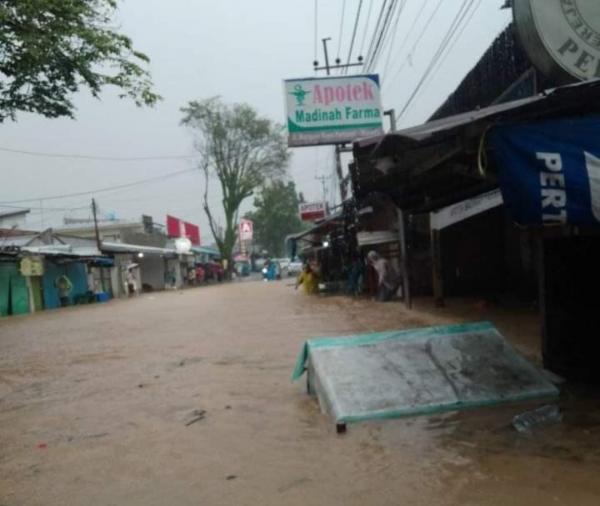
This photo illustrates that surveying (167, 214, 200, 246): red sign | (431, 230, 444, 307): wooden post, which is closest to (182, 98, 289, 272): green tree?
(167, 214, 200, 246): red sign

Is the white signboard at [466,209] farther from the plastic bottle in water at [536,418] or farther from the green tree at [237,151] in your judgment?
the green tree at [237,151]

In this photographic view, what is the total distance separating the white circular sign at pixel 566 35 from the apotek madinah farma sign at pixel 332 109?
14.6m

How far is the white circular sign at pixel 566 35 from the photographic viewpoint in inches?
200

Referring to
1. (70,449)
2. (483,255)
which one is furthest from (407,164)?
(483,255)

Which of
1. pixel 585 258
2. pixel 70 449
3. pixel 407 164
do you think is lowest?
pixel 70 449

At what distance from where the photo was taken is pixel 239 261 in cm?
7325

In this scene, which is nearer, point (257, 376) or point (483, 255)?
point (257, 376)

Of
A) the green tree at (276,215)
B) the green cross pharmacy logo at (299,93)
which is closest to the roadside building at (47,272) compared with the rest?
the green cross pharmacy logo at (299,93)

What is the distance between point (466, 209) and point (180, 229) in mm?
48930

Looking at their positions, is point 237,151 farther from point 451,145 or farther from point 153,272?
point 451,145

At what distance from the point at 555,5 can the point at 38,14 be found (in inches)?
319

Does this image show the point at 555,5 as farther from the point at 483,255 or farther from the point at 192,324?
the point at 192,324

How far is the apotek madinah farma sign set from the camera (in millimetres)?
19750

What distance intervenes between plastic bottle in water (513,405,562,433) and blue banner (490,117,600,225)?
1.77 m
